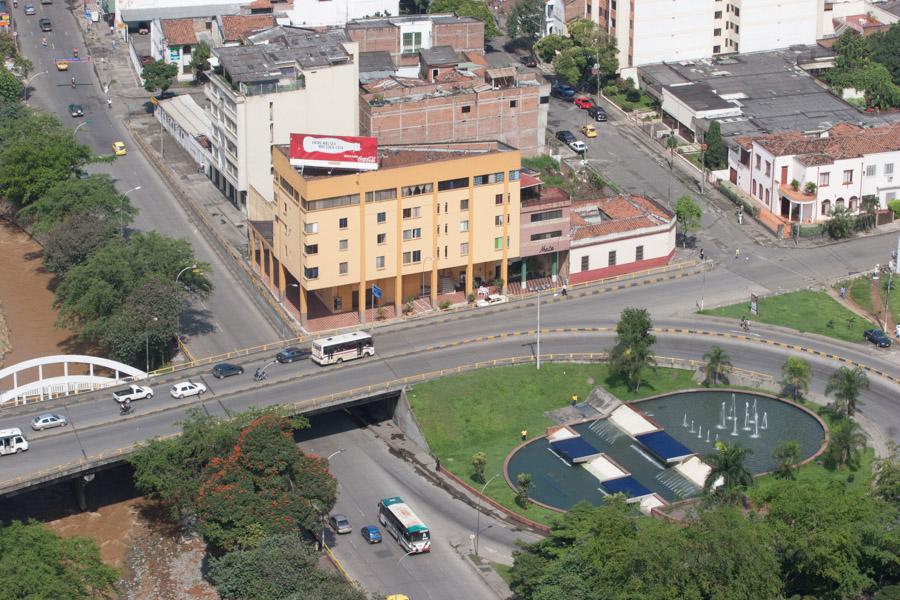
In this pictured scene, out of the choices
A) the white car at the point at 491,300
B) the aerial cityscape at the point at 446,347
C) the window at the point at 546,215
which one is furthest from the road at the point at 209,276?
the window at the point at 546,215

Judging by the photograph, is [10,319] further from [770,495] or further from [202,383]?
[770,495]

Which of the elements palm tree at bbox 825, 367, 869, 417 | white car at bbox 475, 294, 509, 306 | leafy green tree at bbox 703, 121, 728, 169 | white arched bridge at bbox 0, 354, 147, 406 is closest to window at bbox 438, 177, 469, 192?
white car at bbox 475, 294, 509, 306

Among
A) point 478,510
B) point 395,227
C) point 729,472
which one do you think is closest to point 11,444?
point 478,510

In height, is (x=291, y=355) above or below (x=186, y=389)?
above

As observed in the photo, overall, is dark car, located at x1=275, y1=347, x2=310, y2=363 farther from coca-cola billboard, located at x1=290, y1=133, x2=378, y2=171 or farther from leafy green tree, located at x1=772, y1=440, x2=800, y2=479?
leafy green tree, located at x1=772, y1=440, x2=800, y2=479

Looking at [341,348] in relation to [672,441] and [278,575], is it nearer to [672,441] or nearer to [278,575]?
[672,441]

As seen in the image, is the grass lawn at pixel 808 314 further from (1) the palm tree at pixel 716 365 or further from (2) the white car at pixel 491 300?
(2) the white car at pixel 491 300

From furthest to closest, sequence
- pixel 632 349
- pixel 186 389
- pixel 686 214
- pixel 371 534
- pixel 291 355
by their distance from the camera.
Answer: pixel 686 214, pixel 291 355, pixel 632 349, pixel 186 389, pixel 371 534
